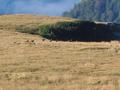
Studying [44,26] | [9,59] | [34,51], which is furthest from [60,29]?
[9,59]

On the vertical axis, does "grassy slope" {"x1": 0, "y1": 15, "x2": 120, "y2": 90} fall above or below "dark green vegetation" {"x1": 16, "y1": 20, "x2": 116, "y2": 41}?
above

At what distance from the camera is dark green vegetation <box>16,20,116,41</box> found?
88375mm

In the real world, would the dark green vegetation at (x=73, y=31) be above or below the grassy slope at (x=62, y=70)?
below

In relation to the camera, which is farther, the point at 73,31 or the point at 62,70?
the point at 73,31

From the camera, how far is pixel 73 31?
3501 inches

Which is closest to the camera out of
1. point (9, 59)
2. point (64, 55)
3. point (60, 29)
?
point (9, 59)

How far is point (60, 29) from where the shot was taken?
301 ft

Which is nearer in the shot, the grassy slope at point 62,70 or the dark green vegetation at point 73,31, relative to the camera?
the grassy slope at point 62,70

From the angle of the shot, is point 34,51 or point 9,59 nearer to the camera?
point 9,59

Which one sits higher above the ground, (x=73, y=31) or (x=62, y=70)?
(x=62, y=70)

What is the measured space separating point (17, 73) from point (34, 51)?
16.2 m

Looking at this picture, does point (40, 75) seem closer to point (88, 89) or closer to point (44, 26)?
point (88, 89)

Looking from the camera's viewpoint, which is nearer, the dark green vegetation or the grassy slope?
the grassy slope

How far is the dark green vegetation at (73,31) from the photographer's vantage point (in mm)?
88375
